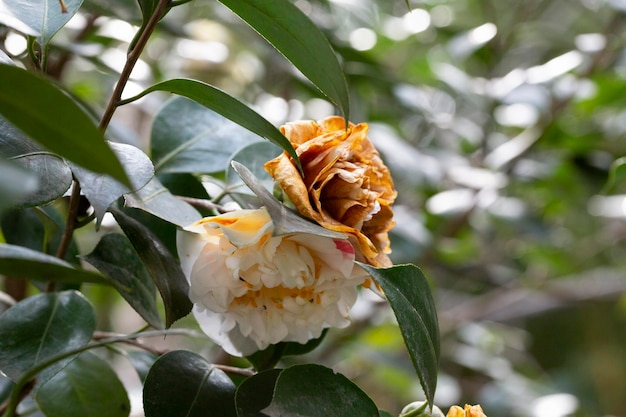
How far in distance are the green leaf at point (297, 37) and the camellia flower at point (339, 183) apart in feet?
0.08

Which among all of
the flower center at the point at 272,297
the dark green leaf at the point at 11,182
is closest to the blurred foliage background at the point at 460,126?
the flower center at the point at 272,297

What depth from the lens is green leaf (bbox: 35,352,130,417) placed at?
1.71ft

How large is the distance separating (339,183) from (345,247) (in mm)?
39

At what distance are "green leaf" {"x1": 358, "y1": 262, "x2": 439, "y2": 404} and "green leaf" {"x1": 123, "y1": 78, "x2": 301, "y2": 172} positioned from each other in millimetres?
88

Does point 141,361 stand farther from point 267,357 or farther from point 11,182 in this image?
point 11,182

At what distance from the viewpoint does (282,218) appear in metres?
0.39

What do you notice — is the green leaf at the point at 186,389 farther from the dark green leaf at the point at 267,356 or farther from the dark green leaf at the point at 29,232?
the dark green leaf at the point at 29,232

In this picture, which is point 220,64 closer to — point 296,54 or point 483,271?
point 483,271

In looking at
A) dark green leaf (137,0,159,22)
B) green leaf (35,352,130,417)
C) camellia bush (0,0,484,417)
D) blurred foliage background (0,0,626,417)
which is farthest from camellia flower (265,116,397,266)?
blurred foliage background (0,0,626,417)

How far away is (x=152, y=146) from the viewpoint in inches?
24.0

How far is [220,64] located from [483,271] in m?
0.67

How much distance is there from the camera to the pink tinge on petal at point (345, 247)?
1.43 feet

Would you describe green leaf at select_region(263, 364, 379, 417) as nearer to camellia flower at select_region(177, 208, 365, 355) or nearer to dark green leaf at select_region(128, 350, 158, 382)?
camellia flower at select_region(177, 208, 365, 355)

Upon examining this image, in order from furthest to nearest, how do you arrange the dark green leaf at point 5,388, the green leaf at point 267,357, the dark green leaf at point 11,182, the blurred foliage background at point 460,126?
the blurred foliage background at point 460,126 < the dark green leaf at point 5,388 < the green leaf at point 267,357 < the dark green leaf at point 11,182
